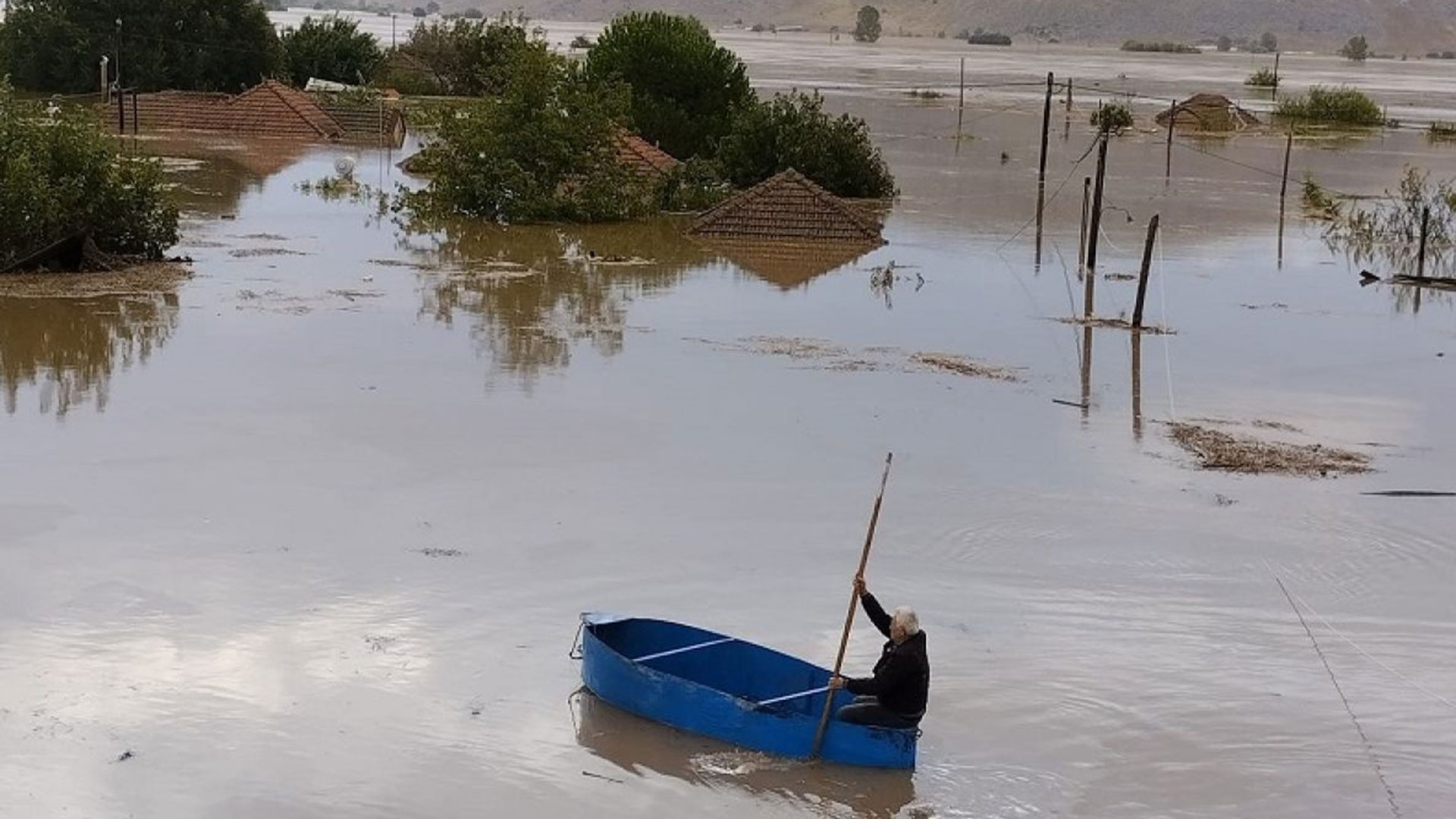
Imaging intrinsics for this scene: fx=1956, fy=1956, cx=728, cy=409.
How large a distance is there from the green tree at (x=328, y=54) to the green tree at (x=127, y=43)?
383 centimetres

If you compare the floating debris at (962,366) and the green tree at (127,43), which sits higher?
the green tree at (127,43)

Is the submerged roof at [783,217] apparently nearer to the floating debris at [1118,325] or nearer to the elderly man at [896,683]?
the floating debris at [1118,325]

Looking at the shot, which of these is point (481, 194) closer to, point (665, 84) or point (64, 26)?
point (665, 84)

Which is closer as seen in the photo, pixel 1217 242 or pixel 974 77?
pixel 1217 242

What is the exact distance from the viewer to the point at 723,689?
1055 cm

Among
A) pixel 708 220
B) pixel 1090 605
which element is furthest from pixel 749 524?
pixel 708 220

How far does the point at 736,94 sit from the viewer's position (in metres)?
40.6

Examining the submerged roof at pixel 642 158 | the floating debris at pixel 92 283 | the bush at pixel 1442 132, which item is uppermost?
the bush at pixel 1442 132

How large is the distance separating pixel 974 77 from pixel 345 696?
79579mm

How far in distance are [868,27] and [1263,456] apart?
428 ft

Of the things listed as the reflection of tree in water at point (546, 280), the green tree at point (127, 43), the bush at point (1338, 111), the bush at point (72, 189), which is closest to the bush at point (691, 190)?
the reflection of tree in water at point (546, 280)

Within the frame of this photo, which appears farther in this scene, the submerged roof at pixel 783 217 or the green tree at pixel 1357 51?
the green tree at pixel 1357 51

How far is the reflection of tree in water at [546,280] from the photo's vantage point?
20891mm

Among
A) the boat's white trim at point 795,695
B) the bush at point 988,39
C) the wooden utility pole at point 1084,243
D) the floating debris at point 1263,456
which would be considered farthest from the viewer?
the bush at point 988,39
